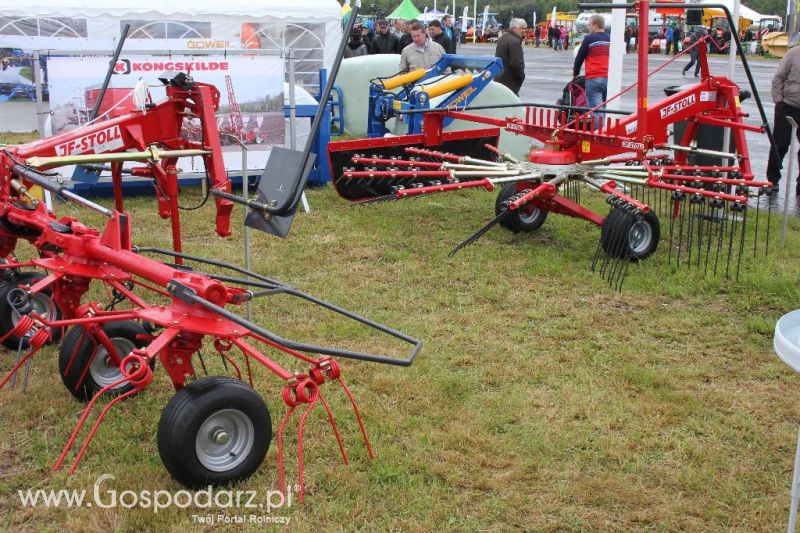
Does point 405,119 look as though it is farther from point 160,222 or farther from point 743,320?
point 743,320

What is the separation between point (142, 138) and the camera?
5062mm

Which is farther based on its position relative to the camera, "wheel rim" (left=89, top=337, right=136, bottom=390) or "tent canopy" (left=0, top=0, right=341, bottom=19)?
"tent canopy" (left=0, top=0, right=341, bottom=19)

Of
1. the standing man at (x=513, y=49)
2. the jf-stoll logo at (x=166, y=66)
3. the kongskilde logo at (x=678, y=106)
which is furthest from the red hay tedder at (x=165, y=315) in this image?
the standing man at (x=513, y=49)

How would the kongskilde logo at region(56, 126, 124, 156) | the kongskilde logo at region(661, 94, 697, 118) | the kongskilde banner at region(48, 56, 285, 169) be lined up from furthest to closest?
the kongskilde banner at region(48, 56, 285, 169), the kongskilde logo at region(661, 94, 697, 118), the kongskilde logo at region(56, 126, 124, 156)

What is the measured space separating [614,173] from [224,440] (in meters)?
4.42

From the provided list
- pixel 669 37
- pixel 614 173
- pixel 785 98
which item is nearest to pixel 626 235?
pixel 614 173

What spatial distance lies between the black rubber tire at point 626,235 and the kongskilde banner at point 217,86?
142 inches

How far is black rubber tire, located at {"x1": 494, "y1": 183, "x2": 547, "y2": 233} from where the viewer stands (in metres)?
7.45

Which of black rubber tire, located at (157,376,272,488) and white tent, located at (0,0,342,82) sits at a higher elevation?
white tent, located at (0,0,342,82)

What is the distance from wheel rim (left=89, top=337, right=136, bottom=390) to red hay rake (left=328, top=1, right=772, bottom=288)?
280 centimetres

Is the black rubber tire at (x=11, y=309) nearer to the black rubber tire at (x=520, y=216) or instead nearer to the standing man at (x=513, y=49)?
the black rubber tire at (x=520, y=216)

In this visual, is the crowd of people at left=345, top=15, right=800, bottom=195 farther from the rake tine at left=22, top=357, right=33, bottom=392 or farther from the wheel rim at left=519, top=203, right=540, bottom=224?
the rake tine at left=22, top=357, right=33, bottom=392

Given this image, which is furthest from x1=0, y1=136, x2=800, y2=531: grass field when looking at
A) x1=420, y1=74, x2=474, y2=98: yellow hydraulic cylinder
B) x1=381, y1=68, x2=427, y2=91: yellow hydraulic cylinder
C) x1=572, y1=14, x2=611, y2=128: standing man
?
x1=572, y1=14, x2=611, y2=128: standing man

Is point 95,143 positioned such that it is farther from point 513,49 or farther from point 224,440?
point 513,49
